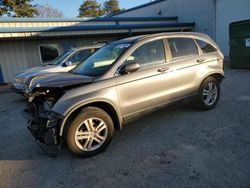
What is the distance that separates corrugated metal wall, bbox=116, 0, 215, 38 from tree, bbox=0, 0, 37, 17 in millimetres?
15238

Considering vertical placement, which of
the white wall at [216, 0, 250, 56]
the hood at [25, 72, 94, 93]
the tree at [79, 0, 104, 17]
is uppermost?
the tree at [79, 0, 104, 17]

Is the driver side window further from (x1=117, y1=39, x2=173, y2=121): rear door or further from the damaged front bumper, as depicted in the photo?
the damaged front bumper

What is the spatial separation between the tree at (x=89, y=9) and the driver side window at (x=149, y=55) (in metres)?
48.0

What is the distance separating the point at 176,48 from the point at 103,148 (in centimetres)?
253

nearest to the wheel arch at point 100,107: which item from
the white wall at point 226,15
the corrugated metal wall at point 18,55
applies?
the corrugated metal wall at point 18,55

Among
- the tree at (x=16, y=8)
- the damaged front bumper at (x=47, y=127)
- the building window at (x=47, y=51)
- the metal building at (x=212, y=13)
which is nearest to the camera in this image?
the damaged front bumper at (x=47, y=127)

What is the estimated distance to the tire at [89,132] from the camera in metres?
3.26

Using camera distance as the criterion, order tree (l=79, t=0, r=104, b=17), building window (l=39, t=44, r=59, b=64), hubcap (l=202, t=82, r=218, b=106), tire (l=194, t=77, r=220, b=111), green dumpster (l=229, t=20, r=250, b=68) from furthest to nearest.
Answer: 1. tree (l=79, t=0, r=104, b=17)
2. building window (l=39, t=44, r=59, b=64)
3. green dumpster (l=229, t=20, r=250, b=68)
4. hubcap (l=202, t=82, r=218, b=106)
5. tire (l=194, t=77, r=220, b=111)

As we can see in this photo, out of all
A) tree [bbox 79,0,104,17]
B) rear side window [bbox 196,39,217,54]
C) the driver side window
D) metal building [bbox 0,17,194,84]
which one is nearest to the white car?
metal building [bbox 0,17,194,84]

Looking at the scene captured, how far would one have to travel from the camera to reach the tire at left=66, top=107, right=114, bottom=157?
3260 mm

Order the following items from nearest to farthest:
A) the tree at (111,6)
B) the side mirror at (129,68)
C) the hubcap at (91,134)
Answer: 1. the hubcap at (91,134)
2. the side mirror at (129,68)
3. the tree at (111,6)

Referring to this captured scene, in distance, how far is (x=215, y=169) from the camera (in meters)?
2.85

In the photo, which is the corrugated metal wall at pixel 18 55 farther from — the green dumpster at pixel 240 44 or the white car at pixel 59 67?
the green dumpster at pixel 240 44

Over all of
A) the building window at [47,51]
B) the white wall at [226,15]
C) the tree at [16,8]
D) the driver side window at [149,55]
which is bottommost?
the driver side window at [149,55]
